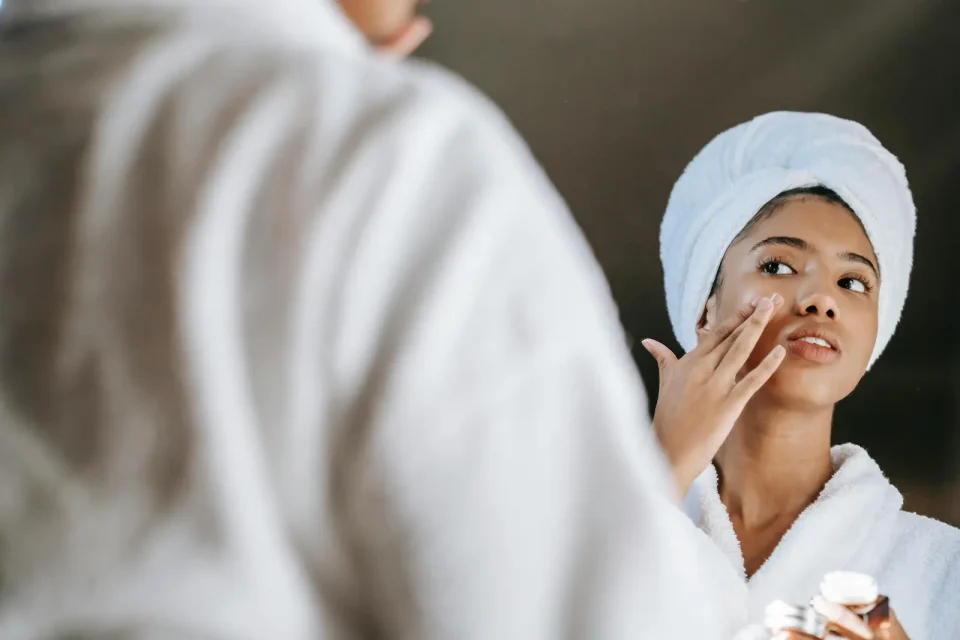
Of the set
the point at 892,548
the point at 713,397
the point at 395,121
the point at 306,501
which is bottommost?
the point at 892,548

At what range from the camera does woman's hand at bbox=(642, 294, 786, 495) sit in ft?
2.49

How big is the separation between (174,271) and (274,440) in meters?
0.05

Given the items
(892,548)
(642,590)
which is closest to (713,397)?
(892,548)

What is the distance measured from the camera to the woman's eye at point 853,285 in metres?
0.80

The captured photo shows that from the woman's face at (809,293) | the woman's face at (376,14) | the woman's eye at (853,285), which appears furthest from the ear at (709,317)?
the woman's face at (376,14)

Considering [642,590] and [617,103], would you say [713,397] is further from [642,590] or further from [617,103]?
[642,590]

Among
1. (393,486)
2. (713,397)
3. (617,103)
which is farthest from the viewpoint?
(617,103)

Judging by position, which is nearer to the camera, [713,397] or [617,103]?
[713,397]

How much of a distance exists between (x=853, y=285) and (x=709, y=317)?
15 centimetres

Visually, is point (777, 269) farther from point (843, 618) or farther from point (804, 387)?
point (843, 618)

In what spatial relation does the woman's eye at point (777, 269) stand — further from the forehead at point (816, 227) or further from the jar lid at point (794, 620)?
the jar lid at point (794, 620)

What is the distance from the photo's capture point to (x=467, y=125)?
23cm

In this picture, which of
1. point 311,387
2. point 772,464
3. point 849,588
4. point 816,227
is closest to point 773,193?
point 816,227

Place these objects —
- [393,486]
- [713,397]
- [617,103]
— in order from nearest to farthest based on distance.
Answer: [393,486] → [713,397] → [617,103]
